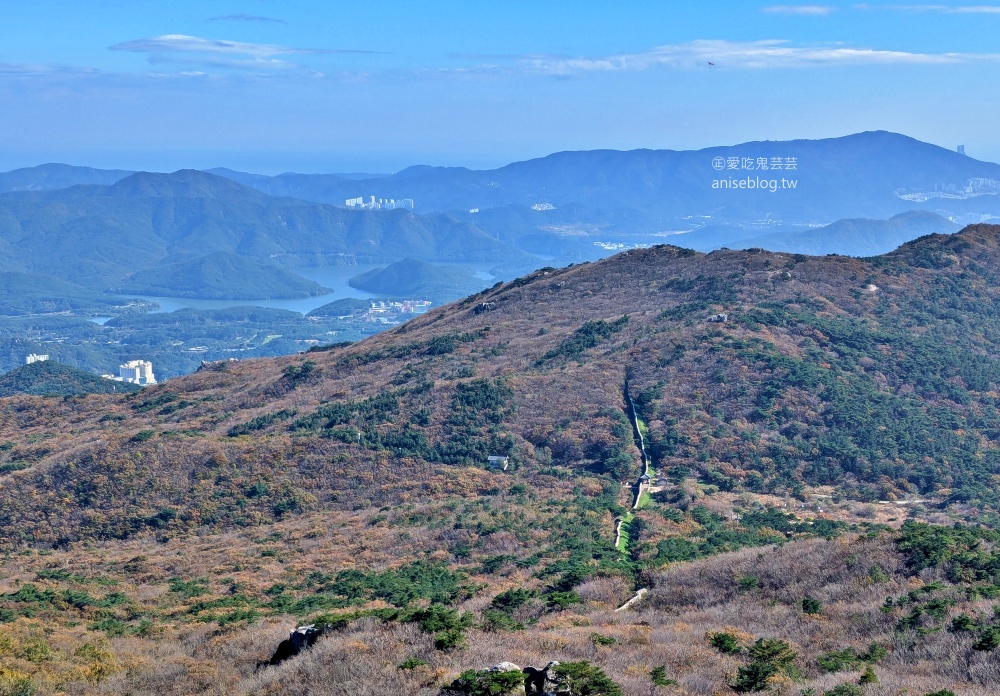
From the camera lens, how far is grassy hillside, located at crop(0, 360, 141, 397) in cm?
7925

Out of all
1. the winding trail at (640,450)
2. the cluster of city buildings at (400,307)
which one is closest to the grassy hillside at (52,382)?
the winding trail at (640,450)

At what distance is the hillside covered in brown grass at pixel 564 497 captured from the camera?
16.7 meters

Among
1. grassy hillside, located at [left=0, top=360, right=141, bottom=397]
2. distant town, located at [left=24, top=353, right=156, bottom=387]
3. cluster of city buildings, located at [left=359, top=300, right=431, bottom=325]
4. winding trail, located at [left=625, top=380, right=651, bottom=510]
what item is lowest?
distant town, located at [left=24, top=353, right=156, bottom=387]

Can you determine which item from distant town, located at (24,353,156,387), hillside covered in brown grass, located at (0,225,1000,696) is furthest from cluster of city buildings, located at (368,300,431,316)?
hillside covered in brown grass, located at (0,225,1000,696)

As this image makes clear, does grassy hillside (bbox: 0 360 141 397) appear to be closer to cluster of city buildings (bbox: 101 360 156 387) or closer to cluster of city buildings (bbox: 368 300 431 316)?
cluster of city buildings (bbox: 101 360 156 387)

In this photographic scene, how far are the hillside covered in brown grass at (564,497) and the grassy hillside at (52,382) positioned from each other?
2512 centimetres

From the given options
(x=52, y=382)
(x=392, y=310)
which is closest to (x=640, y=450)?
(x=52, y=382)

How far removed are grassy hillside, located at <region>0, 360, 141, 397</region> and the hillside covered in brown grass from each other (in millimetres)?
25122

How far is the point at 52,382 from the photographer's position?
81.7 m

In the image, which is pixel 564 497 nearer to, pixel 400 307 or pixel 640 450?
pixel 640 450

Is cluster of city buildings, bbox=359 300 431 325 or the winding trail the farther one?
cluster of city buildings, bbox=359 300 431 325

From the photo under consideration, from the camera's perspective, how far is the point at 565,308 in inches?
2330

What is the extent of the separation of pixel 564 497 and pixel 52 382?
212 ft

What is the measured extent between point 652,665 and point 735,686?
1638 millimetres
